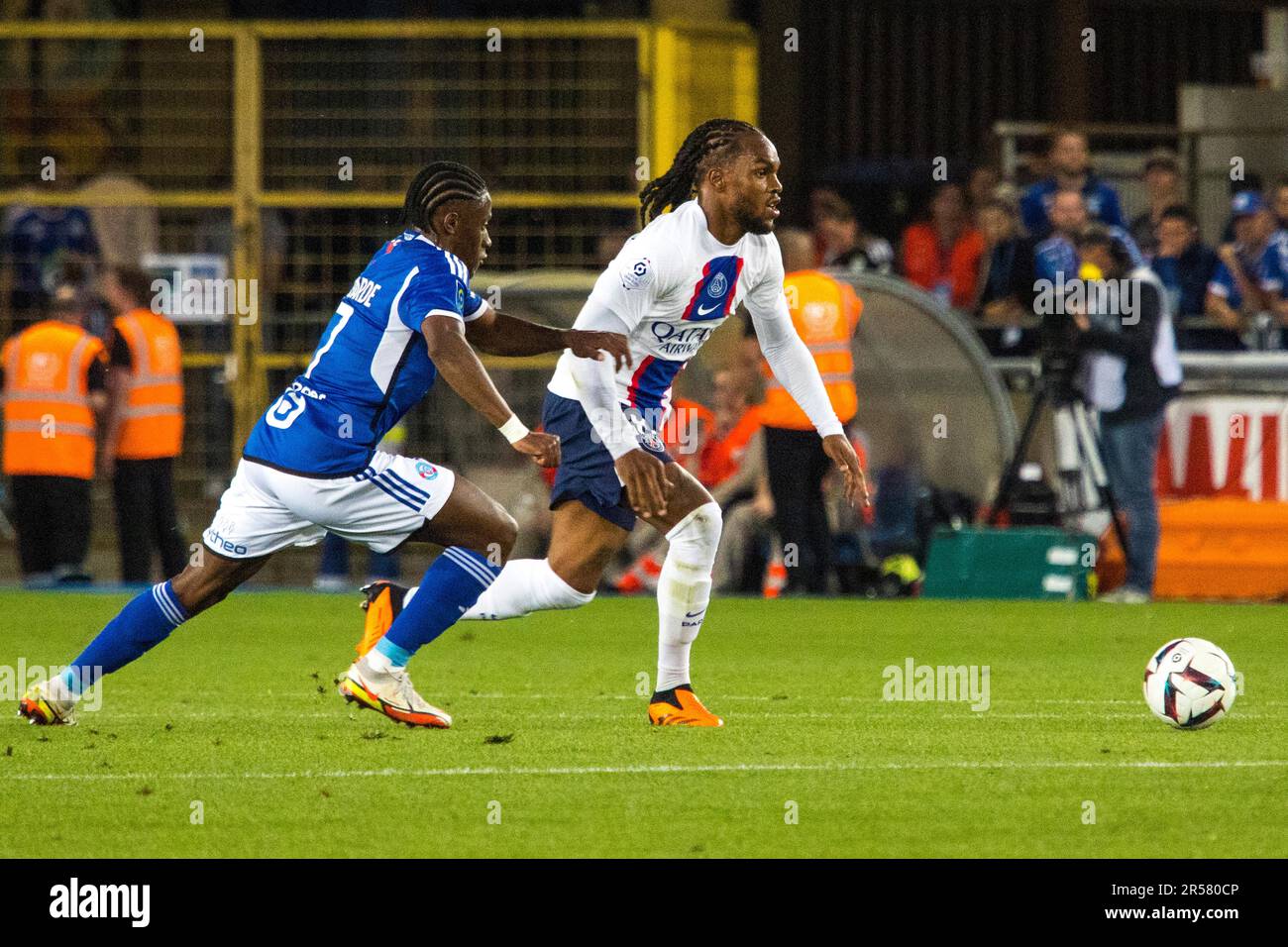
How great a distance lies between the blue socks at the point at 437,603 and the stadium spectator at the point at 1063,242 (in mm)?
8195

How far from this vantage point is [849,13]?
21000 mm

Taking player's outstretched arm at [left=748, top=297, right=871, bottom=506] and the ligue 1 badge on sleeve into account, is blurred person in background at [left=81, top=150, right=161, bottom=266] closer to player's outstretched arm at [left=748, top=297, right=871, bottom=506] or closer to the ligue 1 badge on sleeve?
player's outstretched arm at [left=748, top=297, right=871, bottom=506]

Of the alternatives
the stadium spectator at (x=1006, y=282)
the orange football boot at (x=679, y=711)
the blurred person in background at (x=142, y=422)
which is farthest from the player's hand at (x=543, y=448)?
the stadium spectator at (x=1006, y=282)

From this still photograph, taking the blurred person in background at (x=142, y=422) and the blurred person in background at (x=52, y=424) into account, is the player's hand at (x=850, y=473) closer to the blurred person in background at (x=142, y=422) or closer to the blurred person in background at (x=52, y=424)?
the blurred person in background at (x=142, y=422)

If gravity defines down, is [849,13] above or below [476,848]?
above

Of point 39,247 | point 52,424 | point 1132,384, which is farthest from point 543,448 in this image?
point 39,247

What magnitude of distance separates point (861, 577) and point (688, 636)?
7.16 metres

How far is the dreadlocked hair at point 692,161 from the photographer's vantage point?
850cm

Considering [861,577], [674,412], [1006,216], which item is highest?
[1006,216]

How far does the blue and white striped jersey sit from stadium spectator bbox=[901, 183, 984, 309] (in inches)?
378

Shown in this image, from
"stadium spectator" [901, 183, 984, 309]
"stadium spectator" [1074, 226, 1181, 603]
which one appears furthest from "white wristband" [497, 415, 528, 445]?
"stadium spectator" [901, 183, 984, 309]
